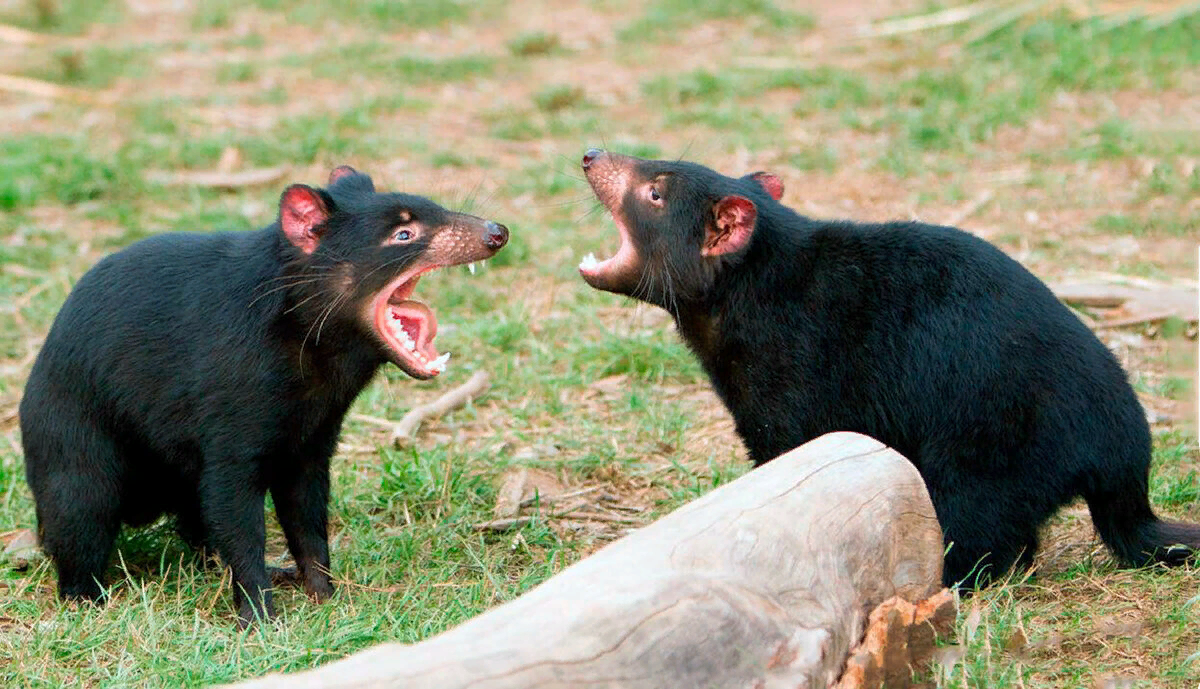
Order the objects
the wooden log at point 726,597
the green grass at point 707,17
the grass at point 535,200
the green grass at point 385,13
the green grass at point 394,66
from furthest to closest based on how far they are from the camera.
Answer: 1. the green grass at point 385,13
2. the green grass at point 707,17
3. the green grass at point 394,66
4. the grass at point 535,200
5. the wooden log at point 726,597

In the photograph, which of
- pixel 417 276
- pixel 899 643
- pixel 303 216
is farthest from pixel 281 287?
pixel 899 643

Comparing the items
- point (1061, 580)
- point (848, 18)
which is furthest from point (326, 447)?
point (848, 18)

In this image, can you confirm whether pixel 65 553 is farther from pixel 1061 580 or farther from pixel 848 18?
pixel 848 18

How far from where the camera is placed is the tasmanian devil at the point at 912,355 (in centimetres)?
376

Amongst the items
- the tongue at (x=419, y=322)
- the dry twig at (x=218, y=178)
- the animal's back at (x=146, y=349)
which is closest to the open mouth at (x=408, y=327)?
the tongue at (x=419, y=322)

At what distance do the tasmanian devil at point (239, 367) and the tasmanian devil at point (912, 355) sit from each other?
1.85ft

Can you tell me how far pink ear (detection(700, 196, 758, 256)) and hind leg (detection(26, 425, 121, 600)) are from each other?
1.79 metres

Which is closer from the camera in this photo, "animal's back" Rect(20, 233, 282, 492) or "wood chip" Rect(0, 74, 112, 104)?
"animal's back" Rect(20, 233, 282, 492)

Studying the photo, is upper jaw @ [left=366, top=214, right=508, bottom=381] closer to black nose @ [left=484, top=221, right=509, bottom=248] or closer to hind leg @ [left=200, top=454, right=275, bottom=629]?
black nose @ [left=484, top=221, right=509, bottom=248]

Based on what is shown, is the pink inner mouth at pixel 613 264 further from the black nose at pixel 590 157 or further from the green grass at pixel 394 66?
the green grass at pixel 394 66

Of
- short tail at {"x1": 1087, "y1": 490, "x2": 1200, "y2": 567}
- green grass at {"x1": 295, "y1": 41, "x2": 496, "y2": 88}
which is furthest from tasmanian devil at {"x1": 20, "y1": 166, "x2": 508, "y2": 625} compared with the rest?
green grass at {"x1": 295, "y1": 41, "x2": 496, "y2": 88}

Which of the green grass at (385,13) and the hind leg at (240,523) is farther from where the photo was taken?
the green grass at (385,13)

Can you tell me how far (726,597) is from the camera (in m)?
2.74

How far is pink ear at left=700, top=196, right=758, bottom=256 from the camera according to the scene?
13.1ft
